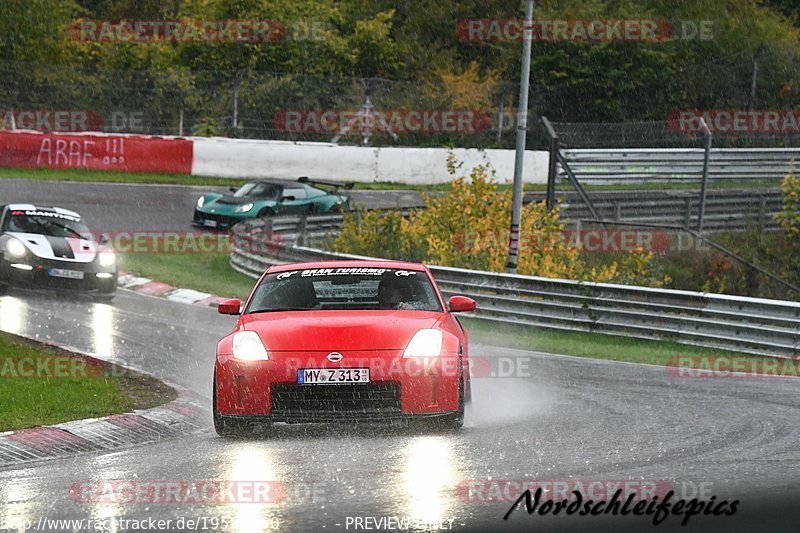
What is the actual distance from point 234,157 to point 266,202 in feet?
20.2

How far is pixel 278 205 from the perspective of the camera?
93.6 ft

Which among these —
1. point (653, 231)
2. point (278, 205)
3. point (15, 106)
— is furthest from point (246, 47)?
→ point (653, 231)

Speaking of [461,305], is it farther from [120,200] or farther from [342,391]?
[120,200]

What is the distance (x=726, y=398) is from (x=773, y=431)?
7.13 ft

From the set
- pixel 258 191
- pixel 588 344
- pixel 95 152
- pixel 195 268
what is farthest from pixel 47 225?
pixel 95 152

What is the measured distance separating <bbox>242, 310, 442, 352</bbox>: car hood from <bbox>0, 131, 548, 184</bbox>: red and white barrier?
22140 mm

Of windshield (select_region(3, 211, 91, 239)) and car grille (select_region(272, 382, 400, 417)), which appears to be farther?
windshield (select_region(3, 211, 91, 239))

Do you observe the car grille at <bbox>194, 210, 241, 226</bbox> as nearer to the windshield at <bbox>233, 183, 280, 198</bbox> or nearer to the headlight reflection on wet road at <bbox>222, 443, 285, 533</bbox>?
the windshield at <bbox>233, 183, 280, 198</bbox>

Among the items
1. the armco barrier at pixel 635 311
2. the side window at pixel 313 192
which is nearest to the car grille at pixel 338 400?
the armco barrier at pixel 635 311

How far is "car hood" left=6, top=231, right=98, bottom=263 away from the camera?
18.5 meters

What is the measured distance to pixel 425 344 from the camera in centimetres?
901

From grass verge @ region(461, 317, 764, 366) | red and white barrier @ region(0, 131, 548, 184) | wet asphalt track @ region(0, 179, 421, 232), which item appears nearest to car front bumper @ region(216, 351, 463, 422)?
grass verge @ region(461, 317, 764, 366)

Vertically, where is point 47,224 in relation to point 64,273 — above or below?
above

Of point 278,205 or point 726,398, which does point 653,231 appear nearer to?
point 278,205
